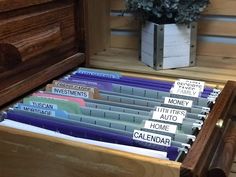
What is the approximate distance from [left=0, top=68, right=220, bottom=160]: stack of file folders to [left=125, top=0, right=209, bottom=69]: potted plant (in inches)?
6.0

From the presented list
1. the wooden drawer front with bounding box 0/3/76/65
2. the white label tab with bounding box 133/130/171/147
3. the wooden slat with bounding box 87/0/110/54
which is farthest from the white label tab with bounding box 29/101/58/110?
the wooden slat with bounding box 87/0/110/54

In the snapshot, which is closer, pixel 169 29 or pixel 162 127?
pixel 162 127

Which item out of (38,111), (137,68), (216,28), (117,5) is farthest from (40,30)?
(216,28)

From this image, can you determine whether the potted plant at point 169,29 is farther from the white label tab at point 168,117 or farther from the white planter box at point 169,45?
the white label tab at point 168,117

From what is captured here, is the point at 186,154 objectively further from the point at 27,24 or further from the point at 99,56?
the point at 99,56

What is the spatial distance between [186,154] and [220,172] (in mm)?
72

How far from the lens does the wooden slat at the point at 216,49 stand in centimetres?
127

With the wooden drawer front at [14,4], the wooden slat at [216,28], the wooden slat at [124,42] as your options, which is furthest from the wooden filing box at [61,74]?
the wooden slat at [216,28]

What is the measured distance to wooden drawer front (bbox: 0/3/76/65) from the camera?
2.84ft

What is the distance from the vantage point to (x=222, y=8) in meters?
1.24

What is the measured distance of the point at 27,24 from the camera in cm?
91

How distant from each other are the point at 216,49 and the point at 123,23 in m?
0.32

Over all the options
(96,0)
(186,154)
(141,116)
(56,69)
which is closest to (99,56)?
(96,0)

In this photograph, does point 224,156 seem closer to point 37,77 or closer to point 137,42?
point 37,77
